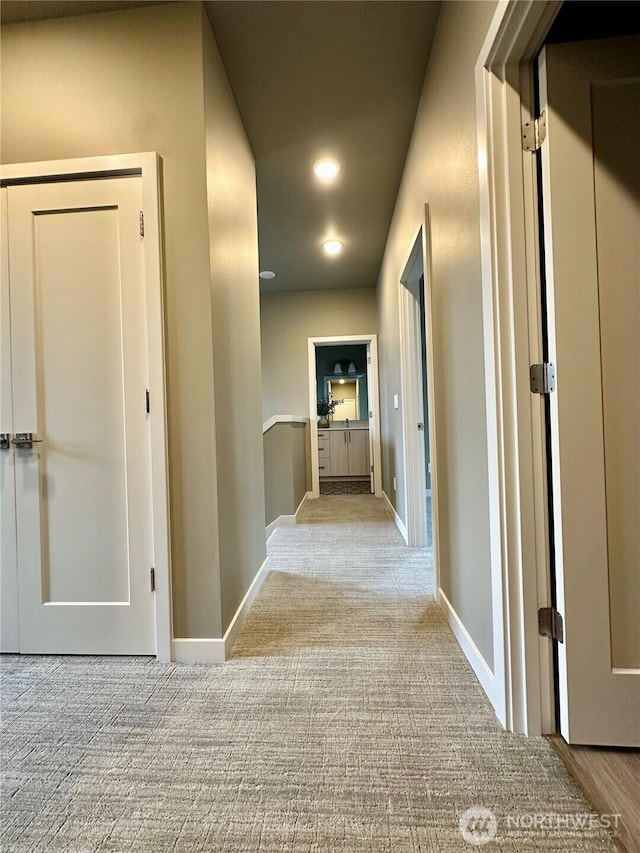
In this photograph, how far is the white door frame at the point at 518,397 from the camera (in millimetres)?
1082

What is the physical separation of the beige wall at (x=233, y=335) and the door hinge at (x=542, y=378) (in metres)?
1.12

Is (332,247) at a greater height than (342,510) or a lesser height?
greater

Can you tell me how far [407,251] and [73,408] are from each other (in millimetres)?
2121

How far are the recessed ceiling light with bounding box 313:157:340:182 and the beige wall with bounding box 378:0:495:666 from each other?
605 millimetres

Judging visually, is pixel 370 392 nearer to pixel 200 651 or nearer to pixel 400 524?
pixel 400 524

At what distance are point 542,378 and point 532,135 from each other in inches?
26.5

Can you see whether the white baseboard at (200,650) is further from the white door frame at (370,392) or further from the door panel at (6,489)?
the white door frame at (370,392)

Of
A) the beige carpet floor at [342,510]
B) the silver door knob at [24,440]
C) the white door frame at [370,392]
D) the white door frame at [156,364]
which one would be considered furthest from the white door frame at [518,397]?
the white door frame at [370,392]

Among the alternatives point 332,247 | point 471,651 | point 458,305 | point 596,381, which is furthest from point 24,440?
point 332,247

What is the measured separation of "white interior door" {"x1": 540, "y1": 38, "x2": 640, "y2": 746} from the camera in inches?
40.5

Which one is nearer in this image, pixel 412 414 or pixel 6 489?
pixel 6 489

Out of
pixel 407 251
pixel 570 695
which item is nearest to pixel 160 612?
pixel 570 695

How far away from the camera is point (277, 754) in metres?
1.05
